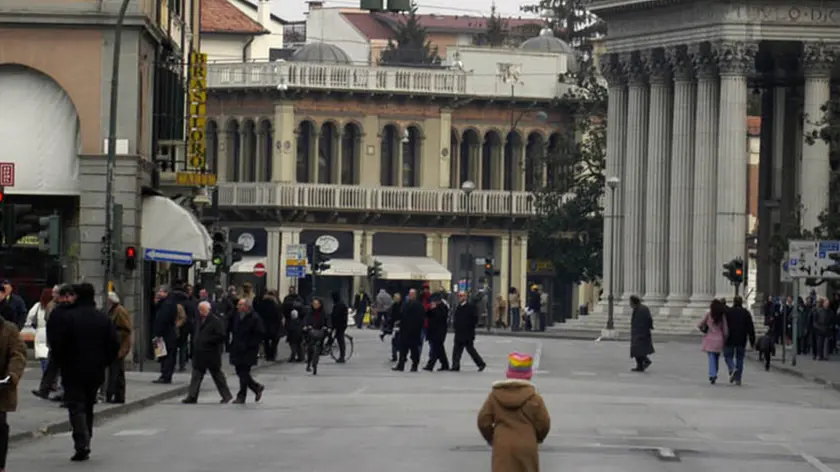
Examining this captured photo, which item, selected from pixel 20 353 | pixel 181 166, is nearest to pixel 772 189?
pixel 181 166

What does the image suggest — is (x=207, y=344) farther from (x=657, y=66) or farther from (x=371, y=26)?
(x=371, y=26)

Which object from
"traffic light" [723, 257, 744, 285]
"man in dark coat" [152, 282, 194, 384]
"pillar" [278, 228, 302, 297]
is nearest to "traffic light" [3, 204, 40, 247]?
"man in dark coat" [152, 282, 194, 384]

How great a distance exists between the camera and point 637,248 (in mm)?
80438

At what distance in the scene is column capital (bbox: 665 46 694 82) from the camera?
77.0 meters

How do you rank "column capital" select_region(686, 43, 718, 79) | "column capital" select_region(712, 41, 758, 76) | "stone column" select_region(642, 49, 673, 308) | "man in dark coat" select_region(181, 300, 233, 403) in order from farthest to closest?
"stone column" select_region(642, 49, 673, 308) → "column capital" select_region(686, 43, 718, 79) → "column capital" select_region(712, 41, 758, 76) → "man in dark coat" select_region(181, 300, 233, 403)

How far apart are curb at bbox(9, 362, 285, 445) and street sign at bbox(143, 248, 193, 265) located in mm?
8484

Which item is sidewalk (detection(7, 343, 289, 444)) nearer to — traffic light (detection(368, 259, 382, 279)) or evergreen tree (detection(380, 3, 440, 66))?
traffic light (detection(368, 259, 382, 279))

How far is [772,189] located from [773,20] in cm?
1157

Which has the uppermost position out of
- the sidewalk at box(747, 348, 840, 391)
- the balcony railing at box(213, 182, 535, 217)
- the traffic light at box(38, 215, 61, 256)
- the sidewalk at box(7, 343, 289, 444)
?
the balcony railing at box(213, 182, 535, 217)

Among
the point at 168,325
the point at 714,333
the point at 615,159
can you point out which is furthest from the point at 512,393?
the point at 615,159

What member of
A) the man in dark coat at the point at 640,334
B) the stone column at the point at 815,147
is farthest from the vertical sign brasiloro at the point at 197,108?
the stone column at the point at 815,147

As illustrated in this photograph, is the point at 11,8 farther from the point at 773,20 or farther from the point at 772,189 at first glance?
the point at 772,189

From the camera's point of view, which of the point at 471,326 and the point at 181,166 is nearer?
the point at 471,326

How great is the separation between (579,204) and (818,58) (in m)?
→ 23.1
